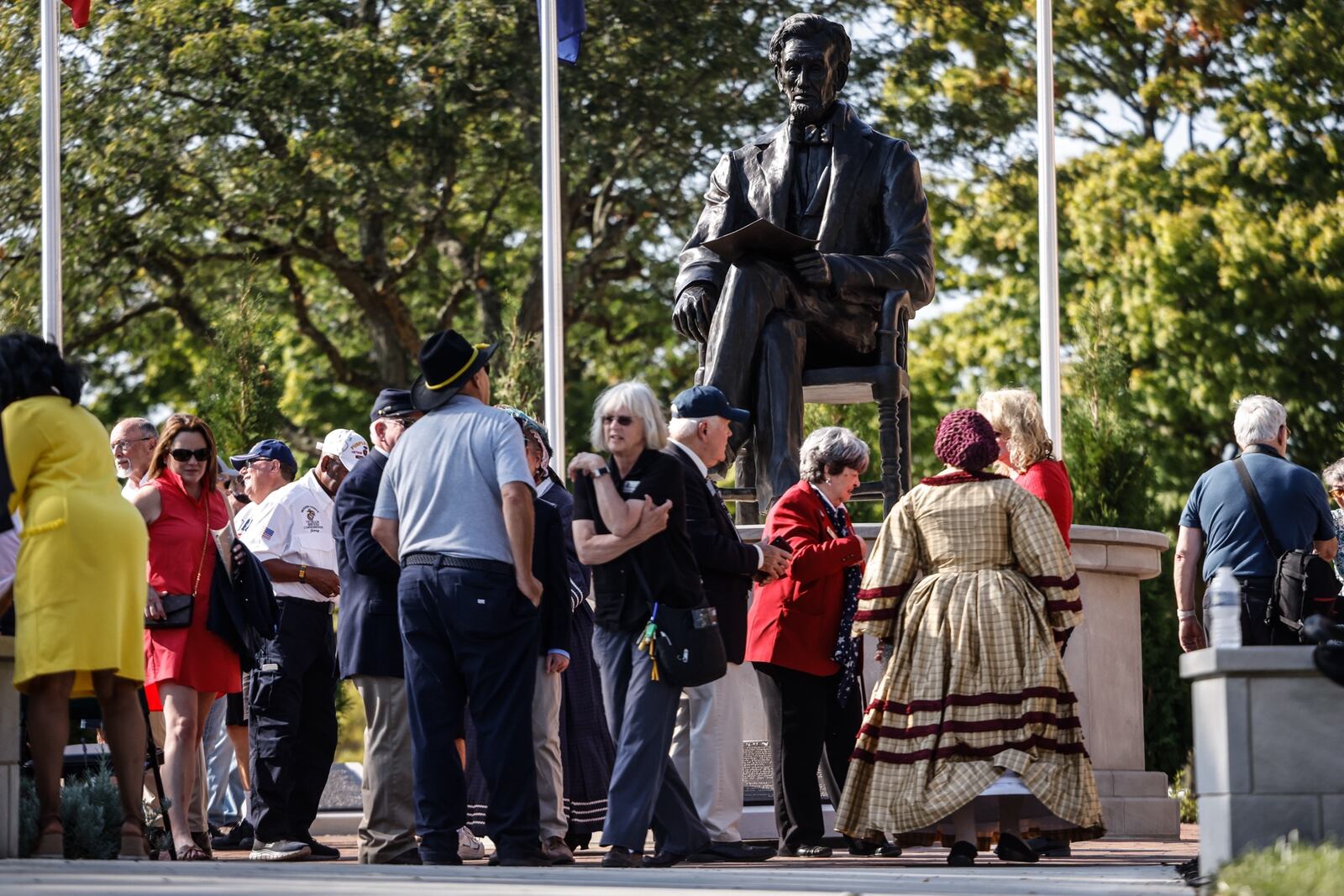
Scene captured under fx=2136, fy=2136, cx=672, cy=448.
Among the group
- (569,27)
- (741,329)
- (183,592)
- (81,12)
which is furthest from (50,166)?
(183,592)

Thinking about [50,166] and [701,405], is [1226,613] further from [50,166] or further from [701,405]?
[50,166]

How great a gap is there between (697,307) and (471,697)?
3.12 m

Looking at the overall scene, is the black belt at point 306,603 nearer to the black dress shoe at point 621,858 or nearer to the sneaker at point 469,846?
the sneaker at point 469,846

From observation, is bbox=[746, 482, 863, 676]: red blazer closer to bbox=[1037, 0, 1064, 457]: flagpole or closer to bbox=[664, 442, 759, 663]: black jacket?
bbox=[664, 442, 759, 663]: black jacket

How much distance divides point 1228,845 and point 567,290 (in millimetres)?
20765

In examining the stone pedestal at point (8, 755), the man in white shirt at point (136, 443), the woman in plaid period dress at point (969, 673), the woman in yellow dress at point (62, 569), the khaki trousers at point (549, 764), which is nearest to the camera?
the stone pedestal at point (8, 755)

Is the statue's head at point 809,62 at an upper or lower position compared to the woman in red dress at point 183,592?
upper

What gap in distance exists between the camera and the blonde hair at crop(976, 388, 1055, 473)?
8.30 metres

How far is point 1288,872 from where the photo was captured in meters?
5.07

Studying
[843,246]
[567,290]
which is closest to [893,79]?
[567,290]

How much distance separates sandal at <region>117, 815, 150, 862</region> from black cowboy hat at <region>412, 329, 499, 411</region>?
170 cm

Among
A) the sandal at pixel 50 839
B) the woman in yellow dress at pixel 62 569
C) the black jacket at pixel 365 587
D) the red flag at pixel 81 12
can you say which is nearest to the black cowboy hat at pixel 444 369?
the black jacket at pixel 365 587

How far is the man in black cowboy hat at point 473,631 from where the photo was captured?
23.4 ft

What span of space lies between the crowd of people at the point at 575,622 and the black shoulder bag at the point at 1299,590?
127mm
